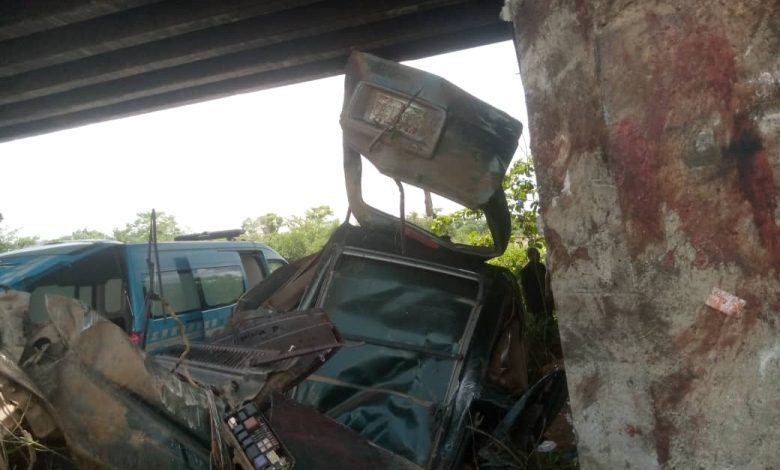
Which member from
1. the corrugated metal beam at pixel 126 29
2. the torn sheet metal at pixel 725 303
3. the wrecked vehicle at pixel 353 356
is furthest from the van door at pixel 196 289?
the torn sheet metal at pixel 725 303

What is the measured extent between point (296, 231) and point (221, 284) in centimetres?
1720

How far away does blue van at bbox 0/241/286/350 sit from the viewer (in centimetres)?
585

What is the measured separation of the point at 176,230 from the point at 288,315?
1095 inches

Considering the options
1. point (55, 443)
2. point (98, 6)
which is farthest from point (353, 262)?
point (98, 6)

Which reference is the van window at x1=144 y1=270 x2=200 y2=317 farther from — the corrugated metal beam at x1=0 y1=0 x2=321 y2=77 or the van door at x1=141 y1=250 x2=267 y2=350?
the corrugated metal beam at x1=0 y1=0 x2=321 y2=77

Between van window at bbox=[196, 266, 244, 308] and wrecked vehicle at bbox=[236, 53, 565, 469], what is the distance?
2.98m

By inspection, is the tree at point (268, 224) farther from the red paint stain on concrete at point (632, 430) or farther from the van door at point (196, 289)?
the red paint stain on concrete at point (632, 430)

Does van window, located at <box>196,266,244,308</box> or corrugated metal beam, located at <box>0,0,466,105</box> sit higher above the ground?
corrugated metal beam, located at <box>0,0,466,105</box>

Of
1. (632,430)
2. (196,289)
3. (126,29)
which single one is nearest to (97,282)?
(196,289)

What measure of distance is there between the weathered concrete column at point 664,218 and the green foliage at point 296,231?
16.0m

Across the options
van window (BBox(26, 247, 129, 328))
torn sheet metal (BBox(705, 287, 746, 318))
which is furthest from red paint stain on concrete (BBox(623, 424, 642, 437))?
van window (BBox(26, 247, 129, 328))

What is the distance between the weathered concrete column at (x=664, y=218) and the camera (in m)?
2.09

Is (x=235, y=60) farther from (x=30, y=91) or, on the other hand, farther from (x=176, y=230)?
(x=176, y=230)

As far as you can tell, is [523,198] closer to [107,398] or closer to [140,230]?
[107,398]
